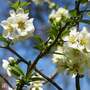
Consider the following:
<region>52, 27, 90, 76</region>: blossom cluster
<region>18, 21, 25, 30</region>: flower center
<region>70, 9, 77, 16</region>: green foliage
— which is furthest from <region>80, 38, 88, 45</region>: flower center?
<region>18, 21, 25, 30</region>: flower center

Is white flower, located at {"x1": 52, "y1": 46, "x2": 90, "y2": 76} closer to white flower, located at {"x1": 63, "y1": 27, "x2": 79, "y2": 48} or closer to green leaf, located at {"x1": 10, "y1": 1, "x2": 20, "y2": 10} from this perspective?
white flower, located at {"x1": 63, "y1": 27, "x2": 79, "y2": 48}

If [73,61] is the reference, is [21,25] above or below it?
above

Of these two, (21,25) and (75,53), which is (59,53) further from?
(21,25)

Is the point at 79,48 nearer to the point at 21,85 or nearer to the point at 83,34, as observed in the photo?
the point at 83,34

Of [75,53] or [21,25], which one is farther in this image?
[21,25]

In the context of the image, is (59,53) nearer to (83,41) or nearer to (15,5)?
(83,41)

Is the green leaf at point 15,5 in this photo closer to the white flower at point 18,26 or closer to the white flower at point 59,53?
the white flower at point 18,26

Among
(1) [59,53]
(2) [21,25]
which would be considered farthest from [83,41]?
(2) [21,25]
